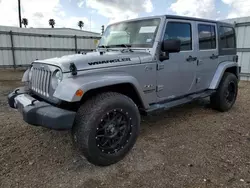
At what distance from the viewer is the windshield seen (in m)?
3.10

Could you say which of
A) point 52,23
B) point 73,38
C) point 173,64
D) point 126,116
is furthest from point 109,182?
point 52,23

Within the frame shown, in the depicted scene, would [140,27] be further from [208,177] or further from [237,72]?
[237,72]

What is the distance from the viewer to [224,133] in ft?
11.3

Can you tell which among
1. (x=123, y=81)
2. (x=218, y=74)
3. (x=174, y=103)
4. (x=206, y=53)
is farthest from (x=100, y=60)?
(x=218, y=74)

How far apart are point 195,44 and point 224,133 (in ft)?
5.51

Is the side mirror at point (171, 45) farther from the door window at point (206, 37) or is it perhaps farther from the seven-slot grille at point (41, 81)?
the seven-slot grille at point (41, 81)

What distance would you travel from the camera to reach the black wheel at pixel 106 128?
7.36 ft

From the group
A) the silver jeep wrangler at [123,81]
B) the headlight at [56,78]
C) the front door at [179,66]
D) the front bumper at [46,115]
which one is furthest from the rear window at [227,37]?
the front bumper at [46,115]

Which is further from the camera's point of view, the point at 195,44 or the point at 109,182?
the point at 195,44

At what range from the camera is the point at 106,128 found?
2.46 metres

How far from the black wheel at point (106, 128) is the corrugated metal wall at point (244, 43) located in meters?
7.86

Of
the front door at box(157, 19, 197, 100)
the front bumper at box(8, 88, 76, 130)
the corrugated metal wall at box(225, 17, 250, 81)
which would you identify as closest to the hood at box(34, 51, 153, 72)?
the front door at box(157, 19, 197, 100)

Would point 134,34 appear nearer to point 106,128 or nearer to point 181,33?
point 181,33

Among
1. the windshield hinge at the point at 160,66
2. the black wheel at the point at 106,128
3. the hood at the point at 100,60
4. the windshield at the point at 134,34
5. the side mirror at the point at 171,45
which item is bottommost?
the black wheel at the point at 106,128
